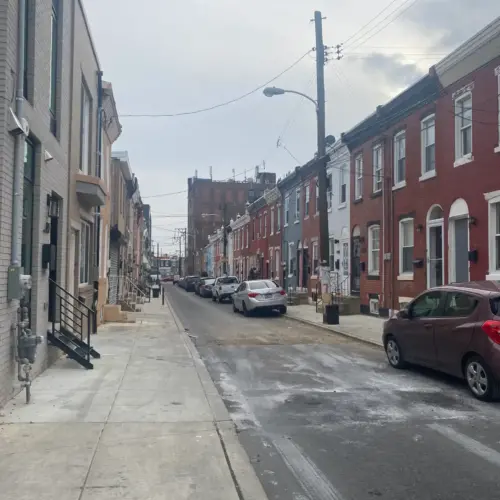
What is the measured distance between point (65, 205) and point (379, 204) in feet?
44.3

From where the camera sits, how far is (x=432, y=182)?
1755 centimetres

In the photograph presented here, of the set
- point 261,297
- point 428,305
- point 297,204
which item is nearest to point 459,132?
point 428,305

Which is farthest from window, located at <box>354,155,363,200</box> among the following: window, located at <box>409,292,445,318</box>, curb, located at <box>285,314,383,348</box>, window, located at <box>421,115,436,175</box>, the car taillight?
the car taillight

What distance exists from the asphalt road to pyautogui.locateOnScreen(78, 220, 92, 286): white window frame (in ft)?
13.9

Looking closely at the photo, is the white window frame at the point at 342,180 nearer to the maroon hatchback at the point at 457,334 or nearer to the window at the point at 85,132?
the window at the point at 85,132

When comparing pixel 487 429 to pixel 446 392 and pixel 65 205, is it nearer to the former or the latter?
pixel 446 392

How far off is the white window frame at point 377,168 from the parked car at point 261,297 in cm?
574

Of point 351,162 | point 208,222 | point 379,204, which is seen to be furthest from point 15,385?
point 208,222

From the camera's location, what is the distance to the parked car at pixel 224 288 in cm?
3475

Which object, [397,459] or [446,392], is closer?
[397,459]

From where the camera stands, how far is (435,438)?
6.13m

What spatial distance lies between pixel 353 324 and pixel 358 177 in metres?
7.31

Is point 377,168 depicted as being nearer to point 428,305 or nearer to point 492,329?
point 428,305

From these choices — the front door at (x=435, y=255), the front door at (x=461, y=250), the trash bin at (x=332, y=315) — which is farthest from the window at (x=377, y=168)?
the front door at (x=461, y=250)
